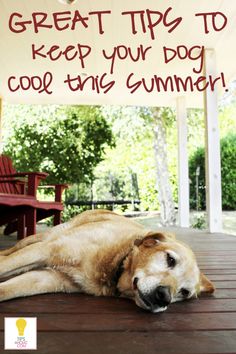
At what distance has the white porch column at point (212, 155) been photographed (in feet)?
17.7

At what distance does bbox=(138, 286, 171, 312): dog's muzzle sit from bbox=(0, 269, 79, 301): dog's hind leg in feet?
1.40

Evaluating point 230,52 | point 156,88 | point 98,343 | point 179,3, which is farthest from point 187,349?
point 156,88

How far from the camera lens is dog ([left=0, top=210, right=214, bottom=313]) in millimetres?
1593

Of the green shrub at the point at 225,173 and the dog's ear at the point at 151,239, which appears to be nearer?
the dog's ear at the point at 151,239

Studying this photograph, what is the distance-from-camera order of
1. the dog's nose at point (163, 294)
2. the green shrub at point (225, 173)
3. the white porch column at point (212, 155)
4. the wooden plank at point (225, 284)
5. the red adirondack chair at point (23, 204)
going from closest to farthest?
the dog's nose at point (163, 294), the wooden plank at point (225, 284), the red adirondack chair at point (23, 204), the white porch column at point (212, 155), the green shrub at point (225, 173)

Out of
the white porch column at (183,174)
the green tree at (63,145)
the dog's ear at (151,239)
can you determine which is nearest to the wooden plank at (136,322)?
the dog's ear at (151,239)

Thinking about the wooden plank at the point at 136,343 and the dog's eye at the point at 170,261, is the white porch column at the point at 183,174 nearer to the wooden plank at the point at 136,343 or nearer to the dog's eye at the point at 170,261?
the dog's eye at the point at 170,261

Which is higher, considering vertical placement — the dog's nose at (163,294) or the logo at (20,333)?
the dog's nose at (163,294)

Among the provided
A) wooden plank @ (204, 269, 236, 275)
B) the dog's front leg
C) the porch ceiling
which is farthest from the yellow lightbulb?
the porch ceiling

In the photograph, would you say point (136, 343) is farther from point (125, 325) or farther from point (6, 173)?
point (6, 173)

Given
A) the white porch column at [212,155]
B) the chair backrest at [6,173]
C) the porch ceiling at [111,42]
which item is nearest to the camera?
the porch ceiling at [111,42]

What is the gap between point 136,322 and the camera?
142 centimetres

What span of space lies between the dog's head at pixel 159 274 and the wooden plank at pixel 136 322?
73mm

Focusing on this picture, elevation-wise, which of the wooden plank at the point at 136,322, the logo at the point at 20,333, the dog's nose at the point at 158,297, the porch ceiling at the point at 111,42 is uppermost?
the porch ceiling at the point at 111,42
